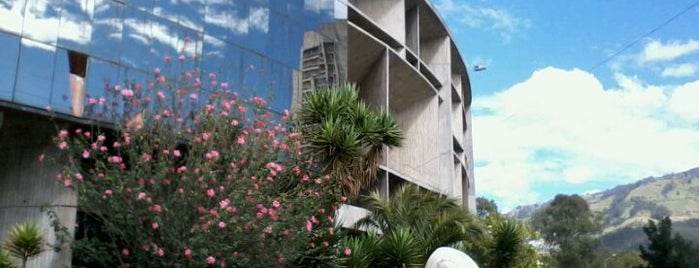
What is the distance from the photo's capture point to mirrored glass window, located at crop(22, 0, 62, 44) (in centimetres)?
1523

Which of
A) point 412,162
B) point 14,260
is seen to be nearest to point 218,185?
point 14,260

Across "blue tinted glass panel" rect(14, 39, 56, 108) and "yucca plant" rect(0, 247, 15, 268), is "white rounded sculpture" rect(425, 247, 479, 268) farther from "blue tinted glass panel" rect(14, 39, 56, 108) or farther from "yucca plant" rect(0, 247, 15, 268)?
"blue tinted glass panel" rect(14, 39, 56, 108)

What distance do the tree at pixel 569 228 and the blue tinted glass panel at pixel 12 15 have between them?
216 feet

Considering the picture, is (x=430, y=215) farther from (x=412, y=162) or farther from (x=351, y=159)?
(x=412, y=162)

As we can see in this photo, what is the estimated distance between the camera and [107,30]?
656 inches

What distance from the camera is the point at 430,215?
16.9 meters

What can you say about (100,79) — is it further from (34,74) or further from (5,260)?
(5,260)

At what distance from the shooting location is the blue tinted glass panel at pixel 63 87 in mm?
15641

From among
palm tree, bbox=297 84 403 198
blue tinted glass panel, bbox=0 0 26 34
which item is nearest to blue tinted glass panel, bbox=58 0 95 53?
blue tinted glass panel, bbox=0 0 26 34

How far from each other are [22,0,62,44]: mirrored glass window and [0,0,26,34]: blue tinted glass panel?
0.36ft

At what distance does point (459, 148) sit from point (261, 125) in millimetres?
33641

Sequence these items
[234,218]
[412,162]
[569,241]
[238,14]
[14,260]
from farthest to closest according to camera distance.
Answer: [569,241] → [412,162] → [238,14] → [14,260] → [234,218]

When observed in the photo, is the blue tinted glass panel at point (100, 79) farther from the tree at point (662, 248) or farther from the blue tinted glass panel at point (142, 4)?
the tree at point (662, 248)

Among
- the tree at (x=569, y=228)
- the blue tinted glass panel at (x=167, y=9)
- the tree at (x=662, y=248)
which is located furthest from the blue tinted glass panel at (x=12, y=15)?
the tree at (x=569, y=228)
